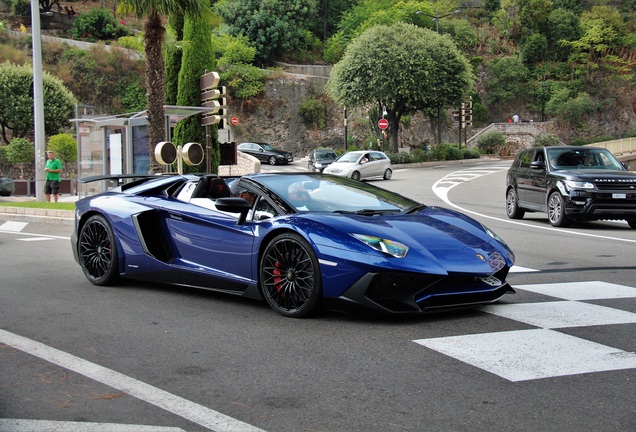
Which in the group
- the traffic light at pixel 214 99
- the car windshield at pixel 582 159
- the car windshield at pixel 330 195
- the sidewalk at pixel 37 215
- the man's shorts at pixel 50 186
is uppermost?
the traffic light at pixel 214 99

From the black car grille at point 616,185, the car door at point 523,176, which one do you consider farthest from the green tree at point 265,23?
the black car grille at point 616,185

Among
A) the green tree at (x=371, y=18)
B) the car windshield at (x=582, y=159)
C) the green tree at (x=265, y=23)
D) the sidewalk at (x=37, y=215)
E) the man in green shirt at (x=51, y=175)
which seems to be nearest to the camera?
the car windshield at (x=582, y=159)

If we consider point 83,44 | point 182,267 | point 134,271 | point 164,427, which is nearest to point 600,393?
point 164,427

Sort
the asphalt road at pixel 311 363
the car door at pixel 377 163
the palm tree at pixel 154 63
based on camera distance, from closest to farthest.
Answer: the asphalt road at pixel 311 363
the palm tree at pixel 154 63
the car door at pixel 377 163

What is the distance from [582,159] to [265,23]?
226ft

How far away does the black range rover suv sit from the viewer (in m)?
14.8

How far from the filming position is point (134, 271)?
7.69m

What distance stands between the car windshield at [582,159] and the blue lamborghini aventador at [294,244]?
954 centimetres

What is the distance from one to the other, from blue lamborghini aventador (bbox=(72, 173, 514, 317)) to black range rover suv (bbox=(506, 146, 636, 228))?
336 inches

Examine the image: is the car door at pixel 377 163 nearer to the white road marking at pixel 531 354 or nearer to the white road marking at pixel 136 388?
the white road marking at pixel 531 354

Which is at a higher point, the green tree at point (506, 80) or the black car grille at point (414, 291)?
the green tree at point (506, 80)

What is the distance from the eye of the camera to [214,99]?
66.9 ft

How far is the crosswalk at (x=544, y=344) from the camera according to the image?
4664 mm

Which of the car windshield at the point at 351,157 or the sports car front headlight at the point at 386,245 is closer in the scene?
the sports car front headlight at the point at 386,245
